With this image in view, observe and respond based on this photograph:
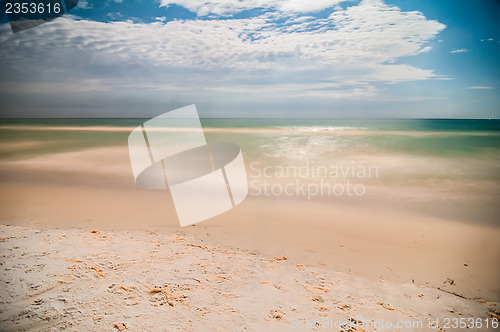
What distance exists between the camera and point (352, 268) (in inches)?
125

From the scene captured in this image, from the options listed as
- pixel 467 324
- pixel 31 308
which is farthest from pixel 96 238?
pixel 467 324

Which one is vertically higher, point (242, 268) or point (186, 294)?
point (186, 294)

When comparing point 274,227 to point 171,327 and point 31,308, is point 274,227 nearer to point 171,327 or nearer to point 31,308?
point 171,327

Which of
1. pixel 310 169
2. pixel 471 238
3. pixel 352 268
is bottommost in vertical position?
pixel 310 169

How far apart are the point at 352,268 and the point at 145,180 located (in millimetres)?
6509

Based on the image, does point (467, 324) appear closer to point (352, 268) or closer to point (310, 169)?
point (352, 268)

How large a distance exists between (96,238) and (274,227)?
2.64 m

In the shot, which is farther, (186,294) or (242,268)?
(242,268)

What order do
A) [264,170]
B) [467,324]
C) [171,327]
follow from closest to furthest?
[171,327] < [467,324] < [264,170]

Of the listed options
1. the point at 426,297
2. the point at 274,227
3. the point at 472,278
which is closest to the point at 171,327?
the point at 426,297

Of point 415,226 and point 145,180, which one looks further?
point 145,180

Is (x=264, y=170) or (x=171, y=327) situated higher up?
(x=171, y=327)

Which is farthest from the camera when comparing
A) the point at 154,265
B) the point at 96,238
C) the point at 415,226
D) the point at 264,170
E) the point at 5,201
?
the point at 264,170

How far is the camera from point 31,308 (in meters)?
2.06
